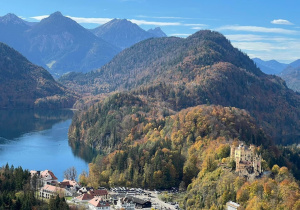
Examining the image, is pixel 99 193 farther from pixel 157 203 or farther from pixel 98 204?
pixel 157 203

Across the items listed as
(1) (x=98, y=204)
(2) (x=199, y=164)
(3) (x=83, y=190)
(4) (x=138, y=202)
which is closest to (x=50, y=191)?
(3) (x=83, y=190)

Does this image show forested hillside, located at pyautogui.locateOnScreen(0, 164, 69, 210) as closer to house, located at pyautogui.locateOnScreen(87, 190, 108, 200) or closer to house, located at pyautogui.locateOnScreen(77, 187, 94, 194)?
house, located at pyautogui.locateOnScreen(77, 187, 94, 194)

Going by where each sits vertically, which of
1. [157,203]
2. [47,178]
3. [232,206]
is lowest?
[157,203]

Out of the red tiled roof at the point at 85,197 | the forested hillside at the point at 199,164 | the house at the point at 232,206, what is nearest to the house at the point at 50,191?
the red tiled roof at the point at 85,197

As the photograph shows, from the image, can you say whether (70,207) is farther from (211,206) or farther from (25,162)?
(25,162)

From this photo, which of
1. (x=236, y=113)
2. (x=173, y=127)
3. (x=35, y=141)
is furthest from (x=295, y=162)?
(x=35, y=141)

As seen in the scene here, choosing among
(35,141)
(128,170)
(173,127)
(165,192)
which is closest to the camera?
(165,192)
